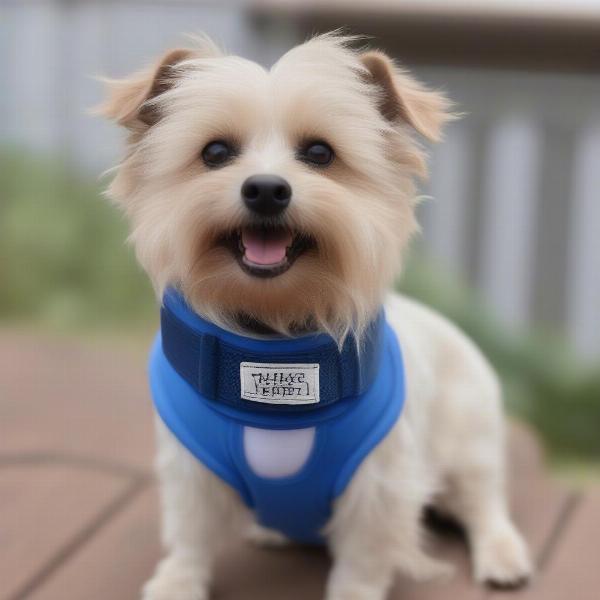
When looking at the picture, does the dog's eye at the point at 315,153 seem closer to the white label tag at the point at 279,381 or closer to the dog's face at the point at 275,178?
the dog's face at the point at 275,178

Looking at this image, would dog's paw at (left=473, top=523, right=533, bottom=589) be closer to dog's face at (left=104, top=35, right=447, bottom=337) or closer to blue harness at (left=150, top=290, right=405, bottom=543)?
blue harness at (left=150, top=290, right=405, bottom=543)

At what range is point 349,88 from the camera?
1573 mm

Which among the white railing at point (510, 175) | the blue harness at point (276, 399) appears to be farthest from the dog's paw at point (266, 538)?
the white railing at point (510, 175)

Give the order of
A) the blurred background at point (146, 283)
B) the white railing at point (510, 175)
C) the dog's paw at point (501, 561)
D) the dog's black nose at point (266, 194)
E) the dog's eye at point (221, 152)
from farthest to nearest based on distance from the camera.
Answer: the white railing at point (510, 175) < the blurred background at point (146, 283) < the dog's paw at point (501, 561) < the dog's eye at point (221, 152) < the dog's black nose at point (266, 194)

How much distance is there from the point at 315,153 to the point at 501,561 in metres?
0.87

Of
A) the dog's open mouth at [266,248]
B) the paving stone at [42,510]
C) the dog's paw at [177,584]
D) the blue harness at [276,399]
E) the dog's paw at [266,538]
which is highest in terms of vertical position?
the dog's open mouth at [266,248]

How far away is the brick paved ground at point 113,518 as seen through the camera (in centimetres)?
189

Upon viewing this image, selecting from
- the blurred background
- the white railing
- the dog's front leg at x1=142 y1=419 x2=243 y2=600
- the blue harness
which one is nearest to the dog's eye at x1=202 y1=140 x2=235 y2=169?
the blue harness

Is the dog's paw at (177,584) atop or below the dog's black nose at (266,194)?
below

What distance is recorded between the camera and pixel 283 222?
144 cm

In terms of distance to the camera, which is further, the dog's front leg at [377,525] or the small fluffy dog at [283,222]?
the dog's front leg at [377,525]

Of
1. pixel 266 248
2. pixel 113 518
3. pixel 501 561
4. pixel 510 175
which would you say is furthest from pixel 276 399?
pixel 510 175

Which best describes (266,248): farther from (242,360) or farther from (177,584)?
(177,584)

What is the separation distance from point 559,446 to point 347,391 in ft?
6.73
